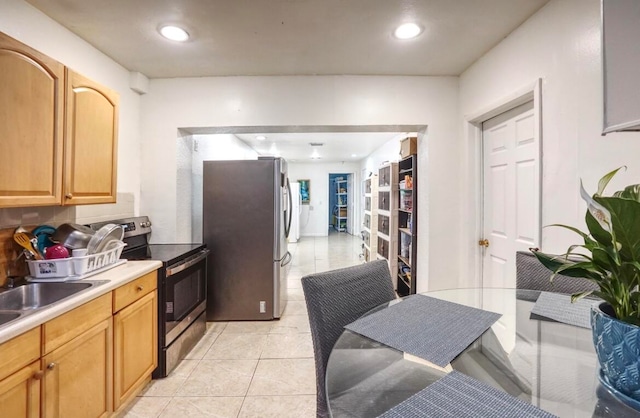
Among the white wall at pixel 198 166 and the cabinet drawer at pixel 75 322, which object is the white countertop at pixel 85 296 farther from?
the white wall at pixel 198 166

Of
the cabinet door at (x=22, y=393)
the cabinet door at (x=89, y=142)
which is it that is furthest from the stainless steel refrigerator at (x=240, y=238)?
the cabinet door at (x=22, y=393)

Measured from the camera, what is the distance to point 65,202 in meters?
1.57

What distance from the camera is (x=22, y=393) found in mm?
1082

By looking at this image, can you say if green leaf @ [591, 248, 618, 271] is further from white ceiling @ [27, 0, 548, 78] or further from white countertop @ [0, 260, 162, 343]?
white countertop @ [0, 260, 162, 343]

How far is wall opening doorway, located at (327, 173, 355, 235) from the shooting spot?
10369mm

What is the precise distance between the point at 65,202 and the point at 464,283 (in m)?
2.93

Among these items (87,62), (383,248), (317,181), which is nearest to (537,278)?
(383,248)

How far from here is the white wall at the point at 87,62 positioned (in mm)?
1664

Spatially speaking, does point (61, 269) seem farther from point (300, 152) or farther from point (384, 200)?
point (300, 152)

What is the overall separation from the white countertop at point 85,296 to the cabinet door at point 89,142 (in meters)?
0.45

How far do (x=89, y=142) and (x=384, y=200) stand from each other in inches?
136

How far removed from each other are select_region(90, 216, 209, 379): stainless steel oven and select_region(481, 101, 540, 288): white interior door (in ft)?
8.10

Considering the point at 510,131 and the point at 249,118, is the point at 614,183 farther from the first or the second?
the point at 249,118

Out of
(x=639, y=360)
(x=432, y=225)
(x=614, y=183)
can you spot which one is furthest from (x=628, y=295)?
(x=432, y=225)
